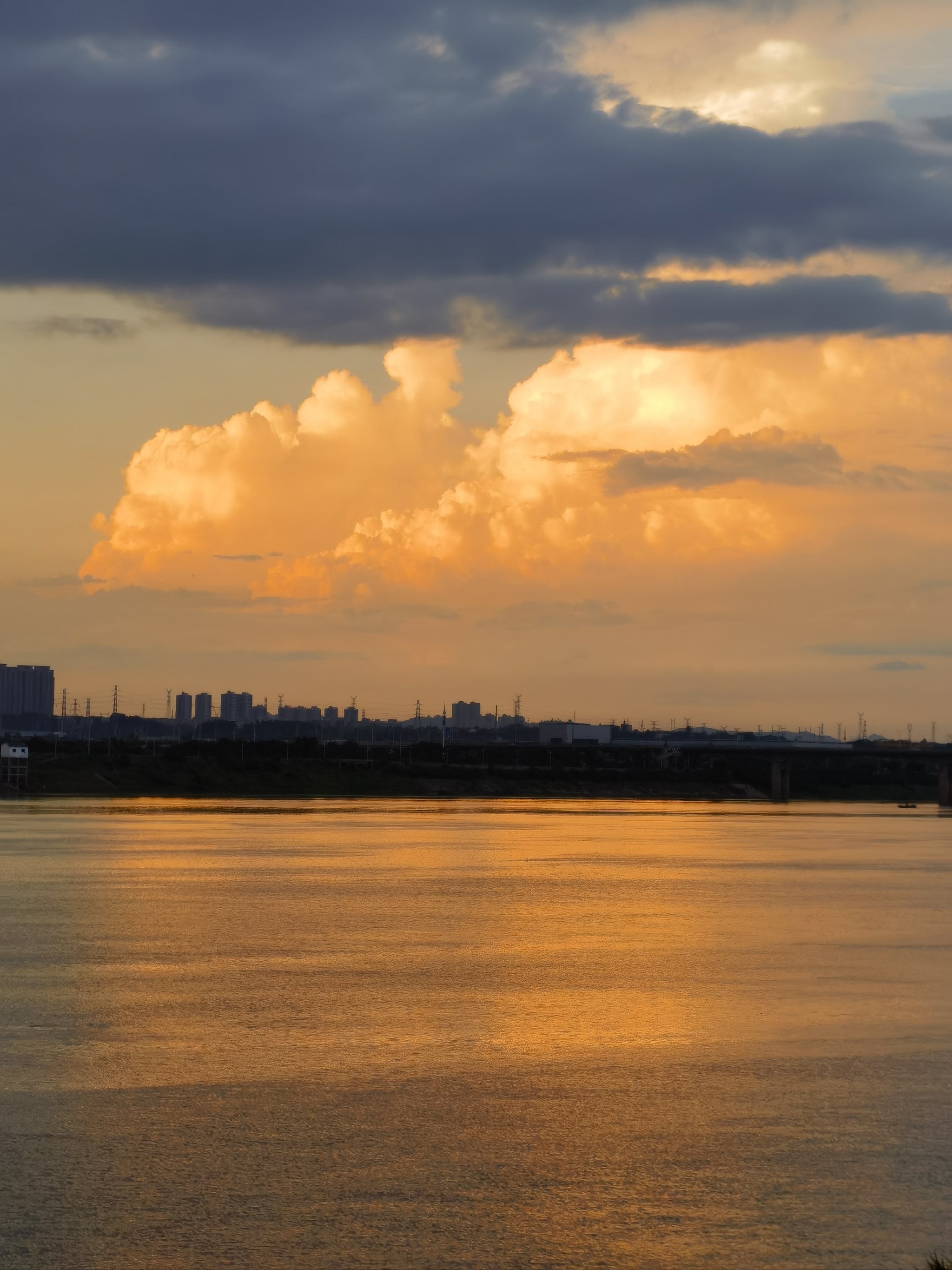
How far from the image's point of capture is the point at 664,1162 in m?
24.9

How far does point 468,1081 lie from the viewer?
3052 centimetres

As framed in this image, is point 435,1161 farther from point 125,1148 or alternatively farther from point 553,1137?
point 125,1148

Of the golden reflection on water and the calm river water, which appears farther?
the golden reflection on water

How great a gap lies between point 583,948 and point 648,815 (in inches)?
5367

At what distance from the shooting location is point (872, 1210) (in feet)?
74.0

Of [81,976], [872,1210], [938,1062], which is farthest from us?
[81,976]

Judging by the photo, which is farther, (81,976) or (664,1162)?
(81,976)

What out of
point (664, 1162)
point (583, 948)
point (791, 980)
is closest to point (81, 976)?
point (583, 948)

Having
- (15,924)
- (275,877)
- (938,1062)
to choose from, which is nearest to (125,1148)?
(938,1062)

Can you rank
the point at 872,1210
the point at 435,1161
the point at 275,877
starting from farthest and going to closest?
1. the point at 275,877
2. the point at 435,1161
3. the point at 872,1210

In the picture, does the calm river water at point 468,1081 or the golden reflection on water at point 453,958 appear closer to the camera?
the calm river water at point 468,1081

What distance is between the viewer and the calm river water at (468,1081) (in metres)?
21.4

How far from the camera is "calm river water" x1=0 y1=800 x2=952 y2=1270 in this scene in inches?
842

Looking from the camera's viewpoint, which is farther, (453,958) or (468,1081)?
(453,958)
